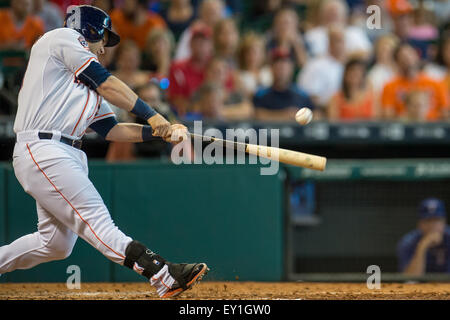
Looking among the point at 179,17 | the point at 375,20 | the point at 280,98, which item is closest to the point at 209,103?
the point at 280,98

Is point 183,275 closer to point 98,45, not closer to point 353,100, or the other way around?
point 98,45

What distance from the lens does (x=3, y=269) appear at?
4.25m

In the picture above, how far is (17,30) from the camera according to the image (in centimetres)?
758

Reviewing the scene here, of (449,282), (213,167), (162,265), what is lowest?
(449,282)

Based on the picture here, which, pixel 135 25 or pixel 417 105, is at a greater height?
pixel 135 25

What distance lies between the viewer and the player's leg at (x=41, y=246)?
4.08 m

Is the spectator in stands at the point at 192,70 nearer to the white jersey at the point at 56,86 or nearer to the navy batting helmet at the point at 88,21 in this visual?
the navy batting helmet at the point at 88,21

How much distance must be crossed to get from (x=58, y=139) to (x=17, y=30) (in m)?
4.15

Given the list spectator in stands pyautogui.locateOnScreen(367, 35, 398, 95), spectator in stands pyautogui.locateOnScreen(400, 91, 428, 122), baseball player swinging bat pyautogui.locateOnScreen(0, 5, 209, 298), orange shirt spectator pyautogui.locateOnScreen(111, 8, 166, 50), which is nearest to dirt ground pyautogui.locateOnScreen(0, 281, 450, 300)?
baseball player swinging bat pyautogui.locateOnScreen(0, 5, 209, 298)

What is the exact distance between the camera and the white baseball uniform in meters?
3.82

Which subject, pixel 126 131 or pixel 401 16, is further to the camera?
pixel 401 16

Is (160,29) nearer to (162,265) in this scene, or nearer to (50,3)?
(50,3)
